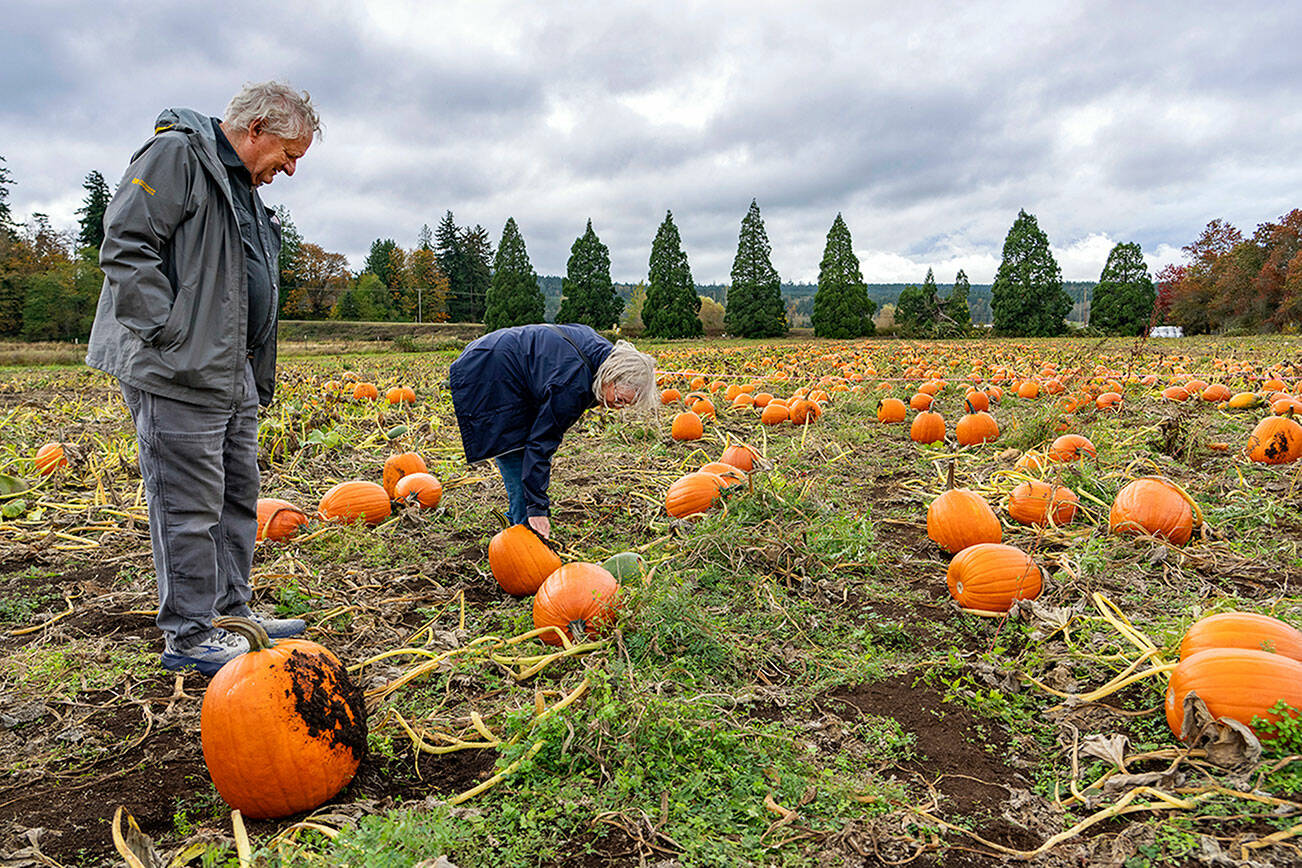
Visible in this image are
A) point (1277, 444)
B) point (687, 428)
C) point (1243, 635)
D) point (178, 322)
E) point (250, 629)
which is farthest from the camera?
point (687, 428)

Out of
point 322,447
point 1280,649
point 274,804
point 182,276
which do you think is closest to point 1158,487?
point 1280,649

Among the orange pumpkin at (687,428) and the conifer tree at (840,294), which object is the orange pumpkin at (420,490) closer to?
the orange pumpkin at (687,428)

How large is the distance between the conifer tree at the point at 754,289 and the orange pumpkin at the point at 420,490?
41.0m

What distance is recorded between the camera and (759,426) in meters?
7.85

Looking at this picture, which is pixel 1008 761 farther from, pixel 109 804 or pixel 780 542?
pixel 109 804

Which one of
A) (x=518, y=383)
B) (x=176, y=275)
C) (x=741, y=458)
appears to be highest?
(x=176, y=275)

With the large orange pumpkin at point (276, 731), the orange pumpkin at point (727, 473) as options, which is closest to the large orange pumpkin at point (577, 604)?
the large orange pumpkin at point (276, 731)

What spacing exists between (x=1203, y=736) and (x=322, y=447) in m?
6.20

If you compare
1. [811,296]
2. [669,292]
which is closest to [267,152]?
[669,292]

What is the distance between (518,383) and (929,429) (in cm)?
422

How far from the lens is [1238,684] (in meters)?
2.02

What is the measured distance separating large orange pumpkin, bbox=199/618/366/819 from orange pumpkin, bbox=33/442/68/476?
453 cm

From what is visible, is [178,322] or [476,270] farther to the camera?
[476,270]

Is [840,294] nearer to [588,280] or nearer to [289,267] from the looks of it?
[588,280]
